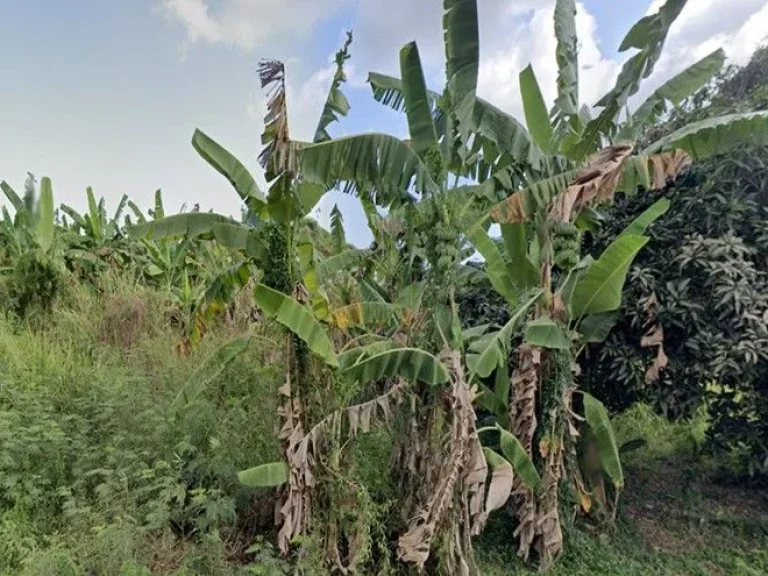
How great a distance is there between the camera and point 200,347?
642 centimetres

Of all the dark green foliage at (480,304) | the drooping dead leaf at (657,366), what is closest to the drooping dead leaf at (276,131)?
the dark green foliage at (480,304)

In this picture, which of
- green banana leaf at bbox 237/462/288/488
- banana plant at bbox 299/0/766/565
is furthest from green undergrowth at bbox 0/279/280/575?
banana plant at bbox 299/0/766/565

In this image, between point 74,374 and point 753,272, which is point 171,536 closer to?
point 74,374

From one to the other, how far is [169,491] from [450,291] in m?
2.53

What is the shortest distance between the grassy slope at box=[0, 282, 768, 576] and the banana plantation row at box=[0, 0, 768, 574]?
42 centimetres

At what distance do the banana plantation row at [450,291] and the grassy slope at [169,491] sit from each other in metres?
0.42

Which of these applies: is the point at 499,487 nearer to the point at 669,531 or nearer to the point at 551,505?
the point at 551,505

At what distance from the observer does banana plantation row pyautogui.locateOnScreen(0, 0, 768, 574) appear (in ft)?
12.8

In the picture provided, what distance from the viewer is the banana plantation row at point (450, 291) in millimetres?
3893

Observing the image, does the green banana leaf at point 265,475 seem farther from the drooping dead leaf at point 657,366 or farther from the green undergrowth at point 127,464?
the drooping dead leaf at point 657,366

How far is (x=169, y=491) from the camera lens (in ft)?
13.4

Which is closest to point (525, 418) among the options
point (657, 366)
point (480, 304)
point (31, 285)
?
point (657, 366)

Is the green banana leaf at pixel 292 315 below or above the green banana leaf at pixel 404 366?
above

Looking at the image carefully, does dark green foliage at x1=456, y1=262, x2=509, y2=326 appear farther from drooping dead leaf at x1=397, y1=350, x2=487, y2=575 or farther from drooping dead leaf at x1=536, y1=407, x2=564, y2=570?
drooping dead leaf at x1=397, y1=350, x2=487, y2=575
